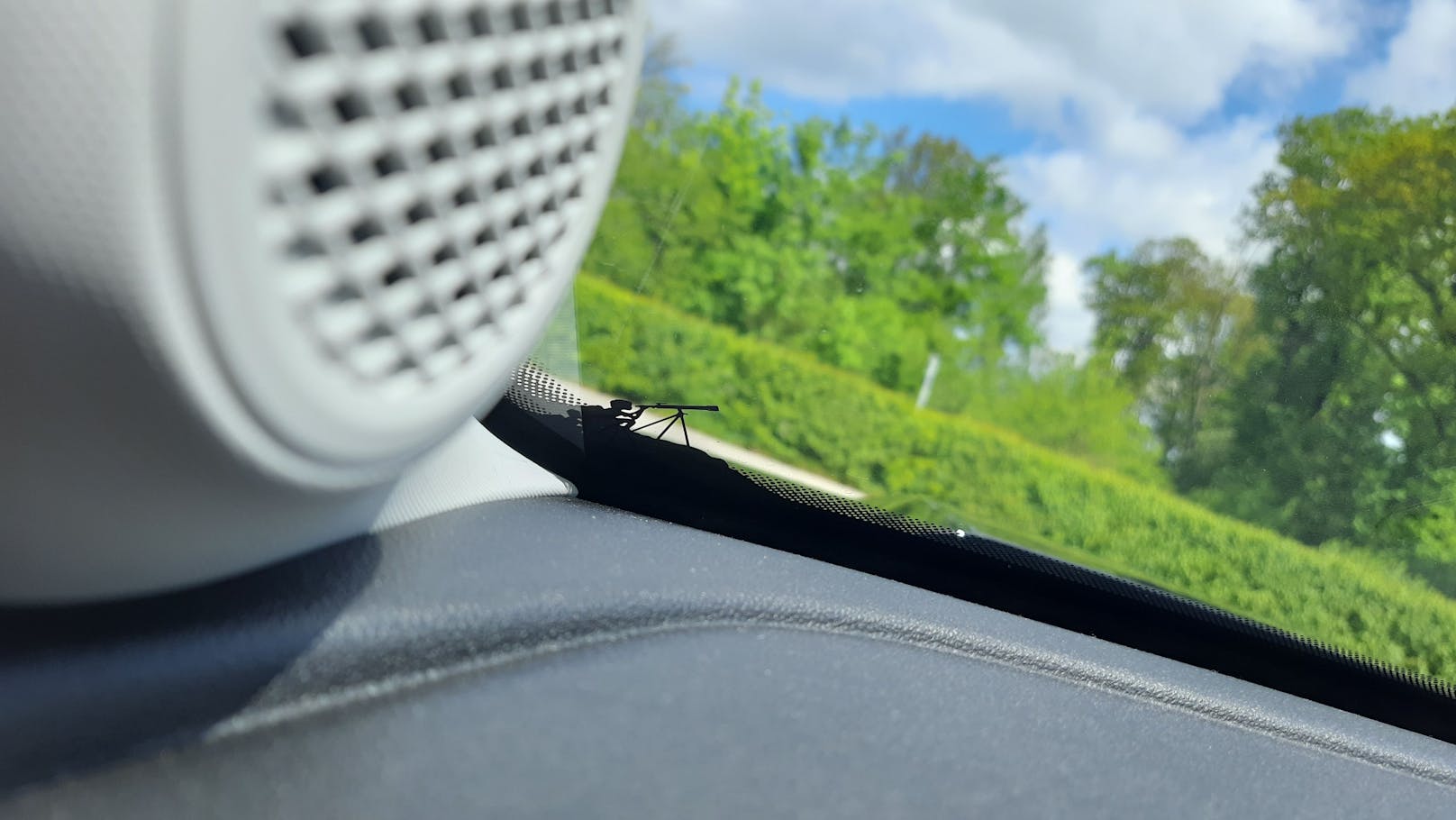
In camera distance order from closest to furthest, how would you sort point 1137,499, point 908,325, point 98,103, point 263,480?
point 98,103 → point 263,480 → point 1137,499 → point 908,325

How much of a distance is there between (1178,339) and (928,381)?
1430mm

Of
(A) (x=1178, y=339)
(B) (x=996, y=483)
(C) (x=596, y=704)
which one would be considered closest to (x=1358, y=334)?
(A) (x=1178, y=339)

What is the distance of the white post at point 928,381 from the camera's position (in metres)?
5.83

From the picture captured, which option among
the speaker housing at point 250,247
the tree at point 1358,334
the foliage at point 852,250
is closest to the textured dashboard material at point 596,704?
the speaker housing at point 250,247

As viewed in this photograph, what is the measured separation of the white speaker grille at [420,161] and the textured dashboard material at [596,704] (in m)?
0.29

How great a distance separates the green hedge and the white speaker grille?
16.7 inches

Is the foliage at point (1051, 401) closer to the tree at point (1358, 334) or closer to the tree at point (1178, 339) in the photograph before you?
the tree at point (1178, 339)

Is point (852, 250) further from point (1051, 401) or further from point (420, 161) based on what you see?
point (420, 161)

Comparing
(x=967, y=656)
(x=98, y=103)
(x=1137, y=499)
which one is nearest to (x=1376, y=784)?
(x=967, y=656)

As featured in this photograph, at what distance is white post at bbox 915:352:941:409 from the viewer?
19.1ft

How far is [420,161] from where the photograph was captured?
1.68 ft

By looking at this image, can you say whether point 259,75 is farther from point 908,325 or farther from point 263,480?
point 908,325

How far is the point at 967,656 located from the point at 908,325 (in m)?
4.54

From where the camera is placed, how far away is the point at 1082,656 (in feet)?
3.97
